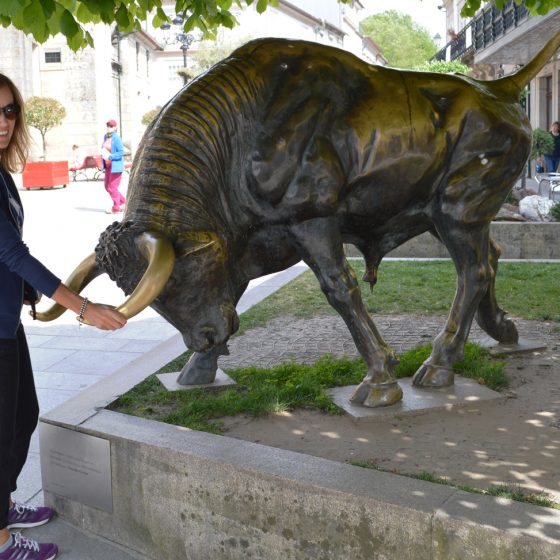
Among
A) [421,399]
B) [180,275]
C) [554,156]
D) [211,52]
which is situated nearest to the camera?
[180,275]

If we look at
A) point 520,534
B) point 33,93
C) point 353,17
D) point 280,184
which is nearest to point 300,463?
point 520,534

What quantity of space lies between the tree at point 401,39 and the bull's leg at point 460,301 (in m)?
→ 81.7

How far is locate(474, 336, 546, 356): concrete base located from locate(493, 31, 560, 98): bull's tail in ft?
5.87

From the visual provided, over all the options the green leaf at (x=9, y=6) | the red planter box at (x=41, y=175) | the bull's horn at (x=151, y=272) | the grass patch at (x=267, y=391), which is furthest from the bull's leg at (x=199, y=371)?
the red planter box at (x=41, y=175)

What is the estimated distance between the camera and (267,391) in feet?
15.3

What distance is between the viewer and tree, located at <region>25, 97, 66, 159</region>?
34.6 meters

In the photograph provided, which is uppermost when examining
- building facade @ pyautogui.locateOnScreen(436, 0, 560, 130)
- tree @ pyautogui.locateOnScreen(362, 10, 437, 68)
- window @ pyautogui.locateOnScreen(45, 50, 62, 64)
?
tree @ pyautogui.locateOnScreen(362, 10, 437, 68)

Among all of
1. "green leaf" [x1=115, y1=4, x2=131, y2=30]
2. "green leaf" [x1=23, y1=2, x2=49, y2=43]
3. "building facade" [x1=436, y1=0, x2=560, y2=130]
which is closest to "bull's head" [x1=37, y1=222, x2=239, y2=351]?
"green leaf" [x1=23, y1=2, x2=49, y2=43]

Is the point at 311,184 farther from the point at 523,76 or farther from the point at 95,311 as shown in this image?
the point at 523,76

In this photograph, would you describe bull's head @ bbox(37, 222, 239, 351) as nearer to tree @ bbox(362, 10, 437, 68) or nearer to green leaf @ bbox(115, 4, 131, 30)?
green leaf @ bbox(115, 4, 131, 30)

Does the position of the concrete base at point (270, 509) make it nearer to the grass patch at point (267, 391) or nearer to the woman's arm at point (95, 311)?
the grass patch at point (267, 391)

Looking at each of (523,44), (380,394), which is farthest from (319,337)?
→ (523,44)

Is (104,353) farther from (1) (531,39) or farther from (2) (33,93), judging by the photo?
(2) (33,93)

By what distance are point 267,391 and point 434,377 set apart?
1007 mm
